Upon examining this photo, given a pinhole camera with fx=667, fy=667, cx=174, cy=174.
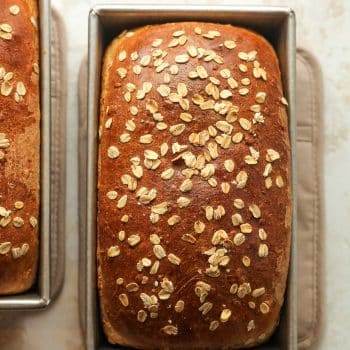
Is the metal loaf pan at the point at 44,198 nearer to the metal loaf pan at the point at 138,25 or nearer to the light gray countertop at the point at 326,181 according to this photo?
the metal loaf pan at the point at 138,25

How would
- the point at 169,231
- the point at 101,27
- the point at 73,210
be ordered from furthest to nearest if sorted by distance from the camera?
the point at 73,210 < the point at 101,27 < the point at 169,231

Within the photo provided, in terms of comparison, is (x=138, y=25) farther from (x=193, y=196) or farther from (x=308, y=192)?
(x=308, y=192)

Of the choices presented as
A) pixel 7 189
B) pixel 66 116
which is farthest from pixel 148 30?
pixel 7 189

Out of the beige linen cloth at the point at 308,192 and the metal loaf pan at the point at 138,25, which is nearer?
the metal loaf pan at the point at 138,25

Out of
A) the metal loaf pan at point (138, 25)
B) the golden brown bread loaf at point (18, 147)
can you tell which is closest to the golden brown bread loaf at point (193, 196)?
the metal loaf pan at point (138, 25)

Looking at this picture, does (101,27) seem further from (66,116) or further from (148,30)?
(66,116)

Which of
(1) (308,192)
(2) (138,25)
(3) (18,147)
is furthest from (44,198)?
(1) (308,192)

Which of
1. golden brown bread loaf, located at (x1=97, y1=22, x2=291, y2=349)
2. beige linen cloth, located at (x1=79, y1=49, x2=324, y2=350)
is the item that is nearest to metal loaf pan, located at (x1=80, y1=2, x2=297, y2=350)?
golden brown bread loaf, located at (x1=97, y1=22, x2=291, y2=349)
